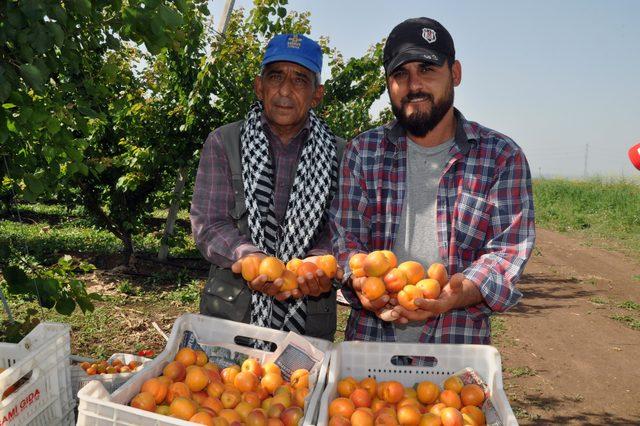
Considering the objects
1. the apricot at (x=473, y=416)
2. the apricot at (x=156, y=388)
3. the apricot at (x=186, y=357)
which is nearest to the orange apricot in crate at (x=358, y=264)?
the apricot at (x=473, y=416)

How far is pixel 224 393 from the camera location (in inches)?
78.9

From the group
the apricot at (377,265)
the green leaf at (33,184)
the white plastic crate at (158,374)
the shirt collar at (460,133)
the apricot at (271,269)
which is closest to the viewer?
the white plastic crate at (158,374)

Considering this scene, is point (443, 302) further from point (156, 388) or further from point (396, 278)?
point (156, 388)

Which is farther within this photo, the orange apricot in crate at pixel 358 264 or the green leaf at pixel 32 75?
the green leaf at pixel 32 75

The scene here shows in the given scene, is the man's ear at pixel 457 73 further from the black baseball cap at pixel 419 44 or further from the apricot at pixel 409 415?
the apricot at pixel 409 415

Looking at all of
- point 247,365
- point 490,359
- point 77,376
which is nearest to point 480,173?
point 490,359

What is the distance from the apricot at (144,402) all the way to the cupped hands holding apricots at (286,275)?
59cm

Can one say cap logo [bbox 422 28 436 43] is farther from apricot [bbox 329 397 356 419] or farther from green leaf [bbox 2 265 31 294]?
green leaf [bbox 2 265 31 294]

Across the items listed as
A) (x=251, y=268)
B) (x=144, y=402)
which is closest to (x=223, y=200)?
(x=251, y=268)

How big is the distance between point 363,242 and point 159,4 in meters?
1.44

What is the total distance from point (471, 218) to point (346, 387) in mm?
829

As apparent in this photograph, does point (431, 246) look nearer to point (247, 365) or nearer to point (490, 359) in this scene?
point (490, 359)

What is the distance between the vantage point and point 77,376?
8.70 feet

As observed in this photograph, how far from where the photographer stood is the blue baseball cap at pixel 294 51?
2.58 meters
